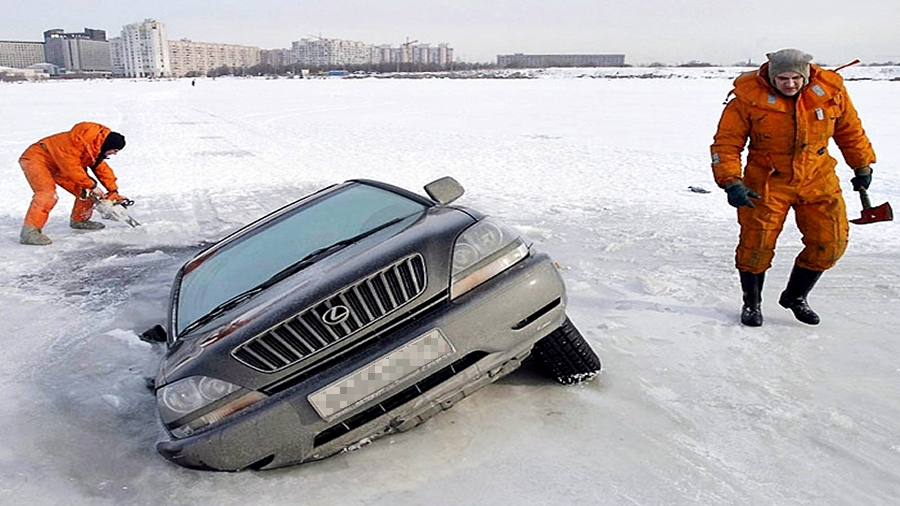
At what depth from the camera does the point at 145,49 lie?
471ft

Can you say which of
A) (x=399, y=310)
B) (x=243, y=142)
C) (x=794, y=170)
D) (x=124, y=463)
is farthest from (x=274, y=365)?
(x=243, y=142)

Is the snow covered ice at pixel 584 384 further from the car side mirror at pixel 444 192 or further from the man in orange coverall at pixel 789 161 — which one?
the car side mirror at pixel 444 192

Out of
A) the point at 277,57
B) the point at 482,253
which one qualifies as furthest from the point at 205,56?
the point at 482,253

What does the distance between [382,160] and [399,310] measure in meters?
8.88

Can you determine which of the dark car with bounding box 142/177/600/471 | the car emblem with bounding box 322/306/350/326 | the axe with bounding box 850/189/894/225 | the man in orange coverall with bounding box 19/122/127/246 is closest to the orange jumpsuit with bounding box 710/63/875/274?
the axe with bounding box 850/189/894/225

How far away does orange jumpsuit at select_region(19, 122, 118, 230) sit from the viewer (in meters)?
6.17

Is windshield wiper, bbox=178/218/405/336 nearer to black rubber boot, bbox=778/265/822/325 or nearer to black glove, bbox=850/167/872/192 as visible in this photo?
black rubber boot, bbox=778/265/822/325

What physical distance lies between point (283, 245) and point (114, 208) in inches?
160

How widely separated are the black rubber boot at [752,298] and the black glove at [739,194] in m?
0.44

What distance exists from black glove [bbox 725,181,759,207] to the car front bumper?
1626 millimetres

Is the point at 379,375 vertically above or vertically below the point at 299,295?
below

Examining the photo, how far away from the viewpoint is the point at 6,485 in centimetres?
247

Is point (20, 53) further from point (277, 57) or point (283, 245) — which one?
point (283, 245)

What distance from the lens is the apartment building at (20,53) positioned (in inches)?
6511
